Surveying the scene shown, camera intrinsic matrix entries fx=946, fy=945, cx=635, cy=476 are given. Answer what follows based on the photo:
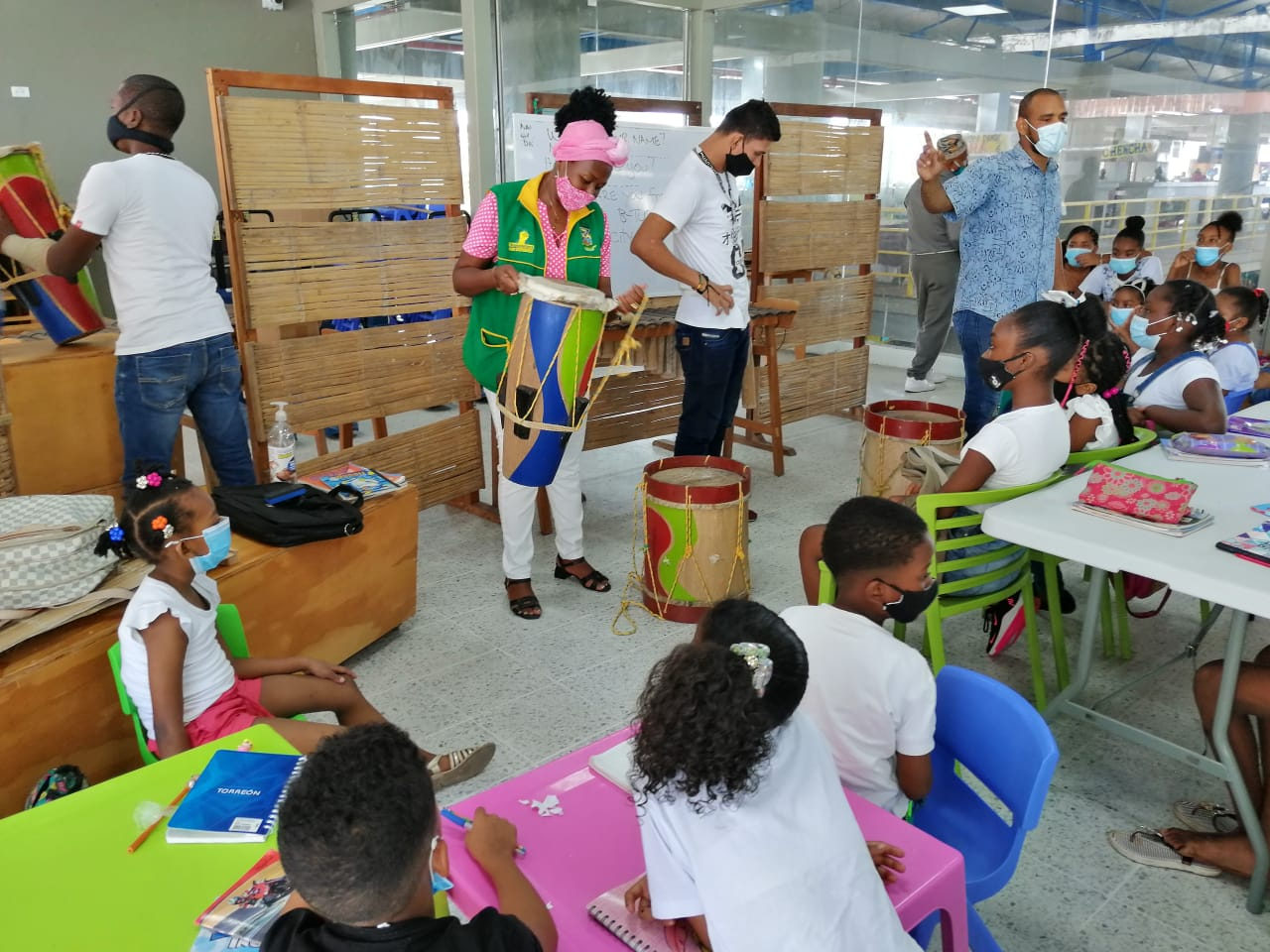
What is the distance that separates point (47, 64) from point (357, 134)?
13.8ft

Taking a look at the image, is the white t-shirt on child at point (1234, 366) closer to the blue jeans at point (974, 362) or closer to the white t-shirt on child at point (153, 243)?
the blue jeans at point (974, 362)

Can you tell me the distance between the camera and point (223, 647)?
7.06 ft

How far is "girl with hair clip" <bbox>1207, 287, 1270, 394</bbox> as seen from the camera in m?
3.73

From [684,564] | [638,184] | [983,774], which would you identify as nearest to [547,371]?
[684,564]

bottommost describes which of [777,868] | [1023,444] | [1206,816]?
[1206,816]

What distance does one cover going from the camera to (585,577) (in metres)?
3.48

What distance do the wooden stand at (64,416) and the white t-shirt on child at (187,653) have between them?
139 centimetres

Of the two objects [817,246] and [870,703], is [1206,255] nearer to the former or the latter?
[817,246]

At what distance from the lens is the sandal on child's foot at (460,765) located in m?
2.21

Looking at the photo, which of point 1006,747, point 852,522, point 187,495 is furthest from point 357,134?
point 1006,747

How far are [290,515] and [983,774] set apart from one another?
1924 millimetres

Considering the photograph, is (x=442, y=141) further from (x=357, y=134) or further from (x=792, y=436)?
(x=792, y=436)

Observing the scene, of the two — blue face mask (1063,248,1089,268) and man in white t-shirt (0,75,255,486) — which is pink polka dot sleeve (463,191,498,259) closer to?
man in white t-shirt (0,75,255,486)

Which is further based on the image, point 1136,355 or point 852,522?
point 1136,355
